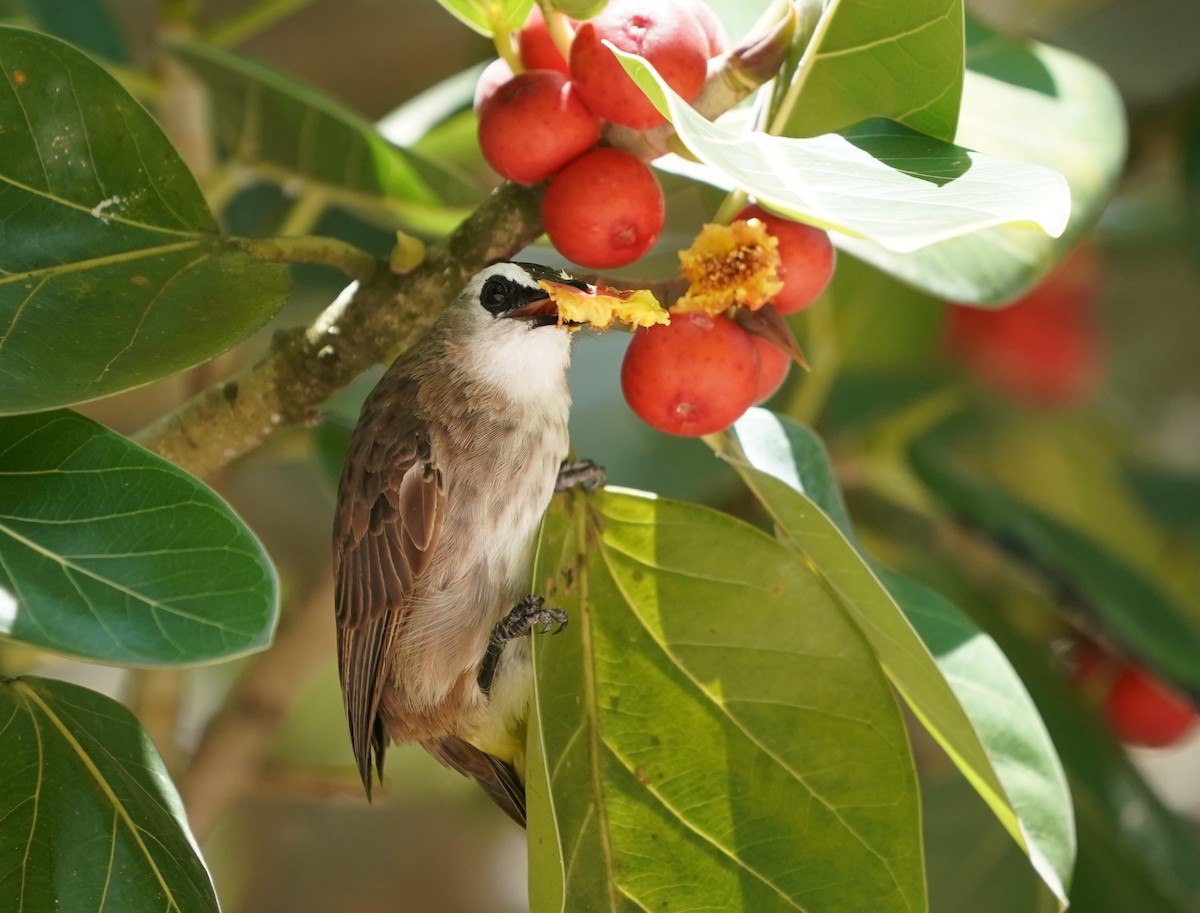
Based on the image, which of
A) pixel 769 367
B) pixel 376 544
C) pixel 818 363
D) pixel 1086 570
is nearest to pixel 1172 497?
pixel 1086 570

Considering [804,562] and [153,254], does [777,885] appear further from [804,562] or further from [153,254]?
[153,254]

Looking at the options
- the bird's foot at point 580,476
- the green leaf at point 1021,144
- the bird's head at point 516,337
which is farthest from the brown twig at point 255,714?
the green leaf at point 1021,144

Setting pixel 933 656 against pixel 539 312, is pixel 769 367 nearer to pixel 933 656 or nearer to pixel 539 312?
pixel 933 656

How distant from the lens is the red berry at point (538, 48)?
1124mm

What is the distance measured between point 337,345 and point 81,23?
3.65 ft

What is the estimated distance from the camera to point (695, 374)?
1032 mm

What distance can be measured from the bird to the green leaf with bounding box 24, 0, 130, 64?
799 mm

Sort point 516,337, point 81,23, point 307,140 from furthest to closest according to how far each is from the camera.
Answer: point 81,23 → point 516,337 → point 307,140

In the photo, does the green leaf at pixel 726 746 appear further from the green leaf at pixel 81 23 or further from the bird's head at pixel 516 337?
the green leaf at pixel 81 23

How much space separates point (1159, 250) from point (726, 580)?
2.38 m

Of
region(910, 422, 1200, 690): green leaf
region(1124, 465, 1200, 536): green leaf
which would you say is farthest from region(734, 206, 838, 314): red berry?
region(1124, 465, 1200, 536): green leaf

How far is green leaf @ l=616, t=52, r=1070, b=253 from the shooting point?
2.46 feet

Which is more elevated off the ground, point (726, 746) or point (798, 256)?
point (798, 256)

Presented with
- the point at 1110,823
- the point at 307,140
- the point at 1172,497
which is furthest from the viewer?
the point at 1172,497
